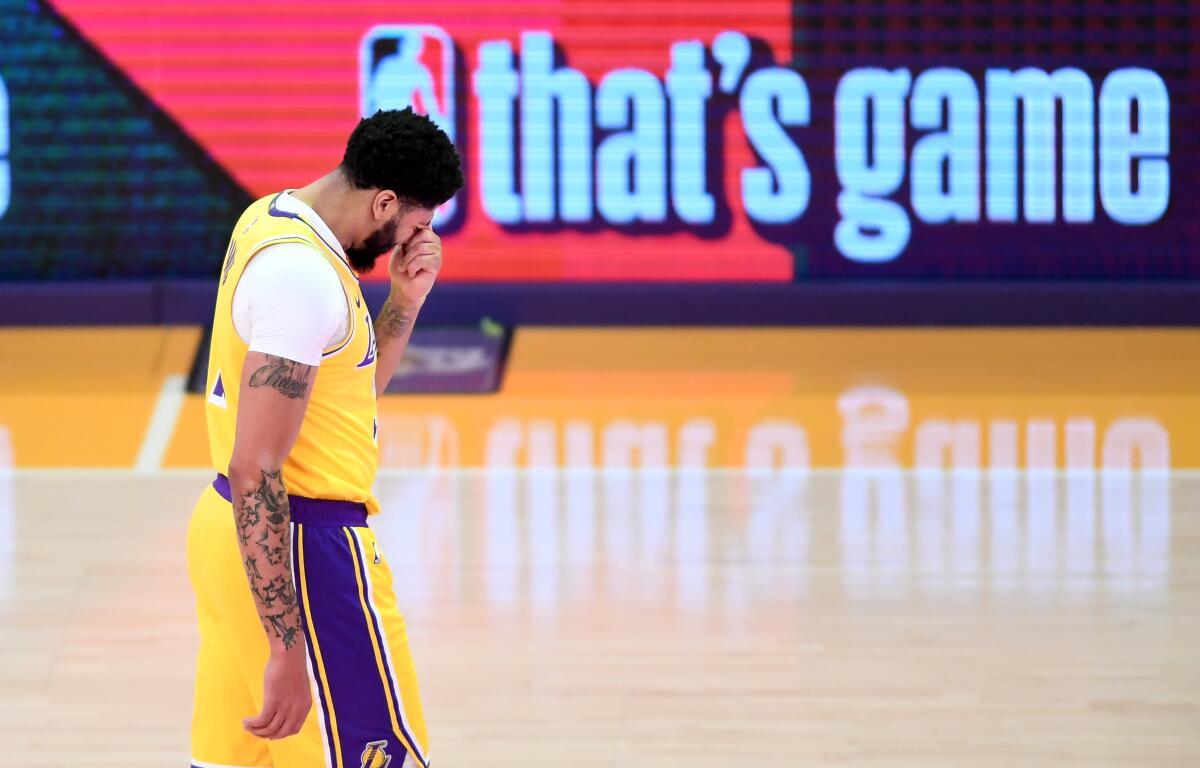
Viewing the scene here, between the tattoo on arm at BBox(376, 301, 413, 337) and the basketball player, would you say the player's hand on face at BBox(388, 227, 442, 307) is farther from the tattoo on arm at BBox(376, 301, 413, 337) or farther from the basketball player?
the basketball player

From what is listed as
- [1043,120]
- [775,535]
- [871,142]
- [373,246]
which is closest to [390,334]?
[373,246]

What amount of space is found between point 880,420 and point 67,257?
3.92 m

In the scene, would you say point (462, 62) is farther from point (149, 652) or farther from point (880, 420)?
point (149, 652)

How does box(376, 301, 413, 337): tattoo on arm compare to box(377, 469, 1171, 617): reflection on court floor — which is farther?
box(377, 469, 1171, 617): reflection on court floor

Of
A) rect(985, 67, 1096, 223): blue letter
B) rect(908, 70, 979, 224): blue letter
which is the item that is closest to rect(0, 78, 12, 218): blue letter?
rect(908, 70, 979, 224): blue letter

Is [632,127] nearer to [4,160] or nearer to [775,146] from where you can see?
[775,146]

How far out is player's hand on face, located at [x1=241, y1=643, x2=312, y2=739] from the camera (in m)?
2.27

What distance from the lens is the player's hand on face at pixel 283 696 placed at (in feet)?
7.46

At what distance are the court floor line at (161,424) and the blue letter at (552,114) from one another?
6.17ft

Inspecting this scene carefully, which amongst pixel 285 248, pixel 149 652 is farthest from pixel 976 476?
pixel 285 248

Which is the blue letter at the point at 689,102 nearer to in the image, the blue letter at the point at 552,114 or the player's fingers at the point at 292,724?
the blue letter at the point at 552,114

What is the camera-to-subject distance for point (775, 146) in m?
8.25

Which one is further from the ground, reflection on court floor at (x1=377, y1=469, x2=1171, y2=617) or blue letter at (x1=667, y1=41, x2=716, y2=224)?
blue letter at (x1=667, y1=41, x2=716, y2=224)

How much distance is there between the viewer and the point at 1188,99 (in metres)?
8.16
